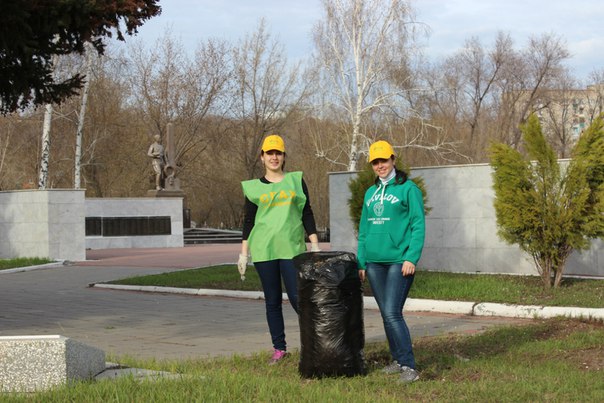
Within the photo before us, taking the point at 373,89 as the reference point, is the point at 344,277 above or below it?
below

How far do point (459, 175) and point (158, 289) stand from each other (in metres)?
5.99

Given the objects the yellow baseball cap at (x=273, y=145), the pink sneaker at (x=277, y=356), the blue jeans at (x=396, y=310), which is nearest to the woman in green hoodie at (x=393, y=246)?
the blue jeans at (x=396, y=310)

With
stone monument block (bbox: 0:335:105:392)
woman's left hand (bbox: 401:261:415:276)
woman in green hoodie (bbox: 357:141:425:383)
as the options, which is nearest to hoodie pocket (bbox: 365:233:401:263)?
woman in green hoodie (bbox: 357:141:425:383)

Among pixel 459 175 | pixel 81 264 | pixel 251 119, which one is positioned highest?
pixel 251 119

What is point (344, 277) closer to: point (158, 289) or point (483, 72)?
point (158, 289)

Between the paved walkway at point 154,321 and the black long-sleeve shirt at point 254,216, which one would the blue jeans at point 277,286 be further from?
the paved walkway at point 154,321

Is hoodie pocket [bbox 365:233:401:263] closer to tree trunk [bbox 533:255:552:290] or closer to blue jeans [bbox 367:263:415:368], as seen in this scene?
blue jeans [bbox 367:263:415:368]

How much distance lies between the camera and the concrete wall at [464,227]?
1673cm

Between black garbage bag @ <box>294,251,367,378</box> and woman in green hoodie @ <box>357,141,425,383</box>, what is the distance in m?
0.19

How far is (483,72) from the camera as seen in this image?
51.1m

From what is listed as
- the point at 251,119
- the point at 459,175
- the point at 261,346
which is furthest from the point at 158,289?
the point at 251,119

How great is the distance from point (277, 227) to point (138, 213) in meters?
27.3

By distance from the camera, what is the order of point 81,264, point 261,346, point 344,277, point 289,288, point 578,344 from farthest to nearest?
point 81,264
point 261,346
point 578,344
point 289,288
point 344,277

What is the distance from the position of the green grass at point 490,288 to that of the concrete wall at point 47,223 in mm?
8509
